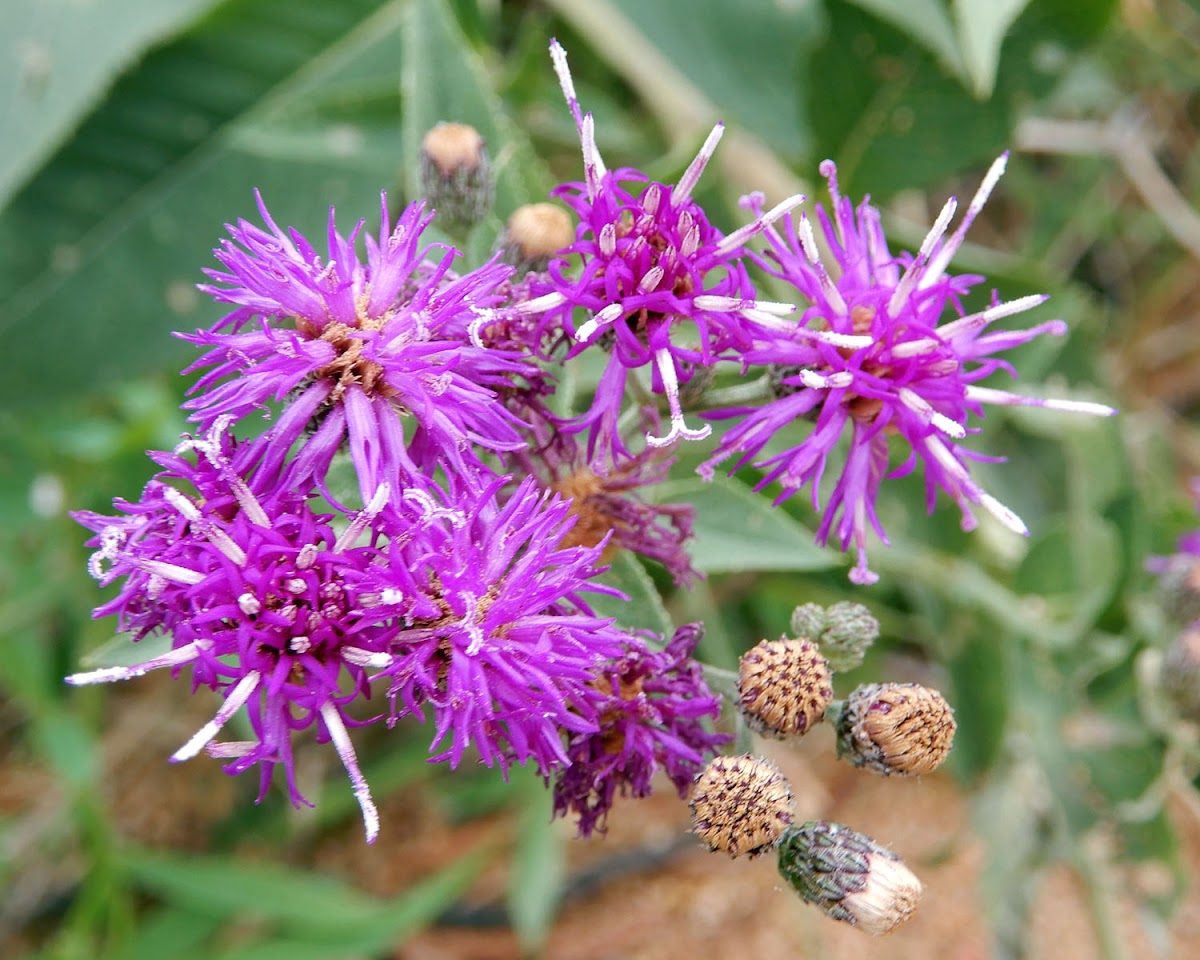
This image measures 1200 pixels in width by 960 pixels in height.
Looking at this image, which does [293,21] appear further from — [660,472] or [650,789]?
[650,789]

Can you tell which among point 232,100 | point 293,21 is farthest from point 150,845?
point 293,21

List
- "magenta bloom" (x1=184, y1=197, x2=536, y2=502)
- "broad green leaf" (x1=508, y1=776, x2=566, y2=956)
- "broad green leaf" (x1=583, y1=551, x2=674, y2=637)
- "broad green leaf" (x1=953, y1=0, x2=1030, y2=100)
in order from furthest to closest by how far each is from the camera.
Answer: "broad green leaf" (x1=508, y1=776, x2=566, y2=956) < "broad green leaf" (x1=953, y1=0, x2=1030, y2=100) < "broad green leaf" (x1=583, y1=551, x2=674, y2=637) < "magenta bloom" (x1=184, y1=197, x2=536, y2=502)

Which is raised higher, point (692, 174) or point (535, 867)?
point (692, 174)

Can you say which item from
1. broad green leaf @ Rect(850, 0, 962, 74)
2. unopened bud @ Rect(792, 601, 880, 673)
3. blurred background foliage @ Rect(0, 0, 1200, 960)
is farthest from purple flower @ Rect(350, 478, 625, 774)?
broad green leaf @ Rect(850, 0, 962, 74)

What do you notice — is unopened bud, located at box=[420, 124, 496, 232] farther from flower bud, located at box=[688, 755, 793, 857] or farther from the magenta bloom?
flower bud, located at box=[688, 755, 793, 857]

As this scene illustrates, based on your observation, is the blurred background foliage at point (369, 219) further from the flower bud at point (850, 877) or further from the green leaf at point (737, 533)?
the flower bud at point (850, 877)

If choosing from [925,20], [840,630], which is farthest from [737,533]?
[925,20]

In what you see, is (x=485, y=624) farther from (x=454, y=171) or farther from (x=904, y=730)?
(x=454, y=171)

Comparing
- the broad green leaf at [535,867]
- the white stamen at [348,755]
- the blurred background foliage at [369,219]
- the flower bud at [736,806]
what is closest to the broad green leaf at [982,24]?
the blurred background foliage at [369,219]
